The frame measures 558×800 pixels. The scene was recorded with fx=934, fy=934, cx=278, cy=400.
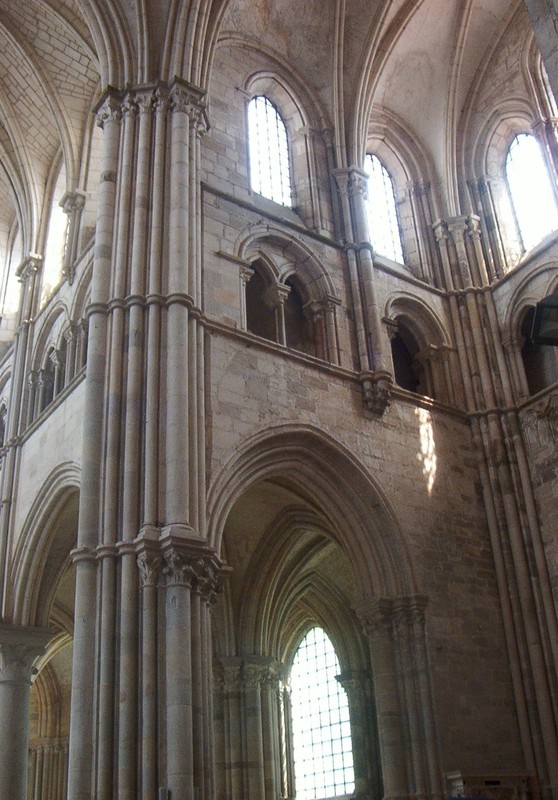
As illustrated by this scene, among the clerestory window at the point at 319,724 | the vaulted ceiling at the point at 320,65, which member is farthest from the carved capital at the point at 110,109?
the clerestory window at the point at 319,724

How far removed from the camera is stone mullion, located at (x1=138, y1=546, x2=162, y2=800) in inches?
420

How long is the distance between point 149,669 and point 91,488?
2675mm

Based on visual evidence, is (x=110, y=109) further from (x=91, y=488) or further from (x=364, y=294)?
(x=91, y=488)

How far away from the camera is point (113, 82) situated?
52.4ft

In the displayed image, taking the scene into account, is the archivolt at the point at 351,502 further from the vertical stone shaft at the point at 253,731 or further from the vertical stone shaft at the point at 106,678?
the vertical stone shaft at the point at 253,731

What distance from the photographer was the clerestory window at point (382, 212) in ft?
65.3

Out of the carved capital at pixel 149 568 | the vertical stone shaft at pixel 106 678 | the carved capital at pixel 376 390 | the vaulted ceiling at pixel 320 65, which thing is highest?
the vaulted ceiling at pixel 320 65

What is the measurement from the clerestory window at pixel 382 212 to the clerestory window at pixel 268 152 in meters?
→ 1.90

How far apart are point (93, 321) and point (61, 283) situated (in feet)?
17.6

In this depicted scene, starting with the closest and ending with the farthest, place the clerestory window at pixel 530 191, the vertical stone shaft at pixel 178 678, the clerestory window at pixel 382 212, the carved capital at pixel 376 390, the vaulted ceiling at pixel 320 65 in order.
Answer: the vertical stone shaft at pixel 178 678 → the carved capital at pixel 376 390 → the vaulted ceiling at pixel 320 65 → the clerestory window at pixel 530 191 → the clerestory window at pixel 382 212

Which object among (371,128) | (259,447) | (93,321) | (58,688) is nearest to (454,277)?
(371,128)

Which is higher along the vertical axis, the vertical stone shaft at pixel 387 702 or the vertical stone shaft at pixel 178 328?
the vertical stone shaft at pixel 178 328

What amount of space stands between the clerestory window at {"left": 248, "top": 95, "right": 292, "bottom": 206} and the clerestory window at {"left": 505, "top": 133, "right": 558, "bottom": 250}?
5255 millimetres

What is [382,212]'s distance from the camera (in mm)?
20422
